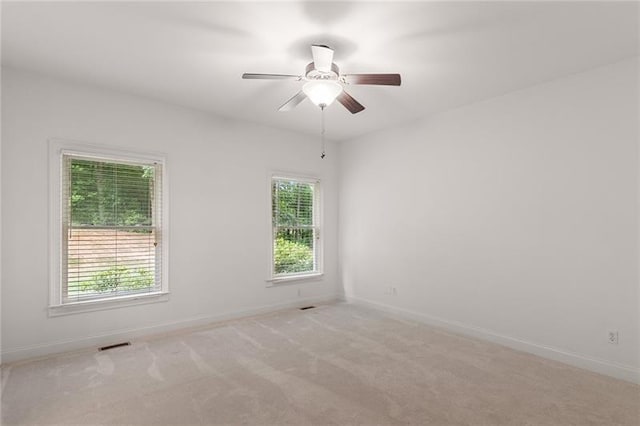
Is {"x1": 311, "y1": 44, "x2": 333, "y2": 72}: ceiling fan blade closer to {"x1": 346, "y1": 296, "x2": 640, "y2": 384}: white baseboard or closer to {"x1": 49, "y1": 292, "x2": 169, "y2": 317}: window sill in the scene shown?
{"x1": 49, "y1": 292, "x2": 169, "y2": 317}: window sill

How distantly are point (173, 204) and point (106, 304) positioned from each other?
1.26 meters

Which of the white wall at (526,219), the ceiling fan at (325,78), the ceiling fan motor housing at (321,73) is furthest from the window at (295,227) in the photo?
the ceiling fan motor housing at (321,73)

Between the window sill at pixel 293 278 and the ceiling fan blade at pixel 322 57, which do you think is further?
the window sill at pixel 293 278

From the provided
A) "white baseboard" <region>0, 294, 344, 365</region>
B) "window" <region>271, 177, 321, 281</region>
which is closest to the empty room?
"white baseboard" <region>0, 294, 344, 365</region>

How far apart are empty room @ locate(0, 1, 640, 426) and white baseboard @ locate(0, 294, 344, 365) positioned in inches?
0.7

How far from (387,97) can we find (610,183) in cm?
A: 221

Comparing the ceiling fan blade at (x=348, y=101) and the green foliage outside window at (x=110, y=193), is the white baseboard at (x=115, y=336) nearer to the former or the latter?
the green foliage outside window at (x=110, y=193)

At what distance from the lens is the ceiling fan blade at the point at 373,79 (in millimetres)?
2582

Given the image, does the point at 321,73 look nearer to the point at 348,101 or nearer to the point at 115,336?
the point at 348,101

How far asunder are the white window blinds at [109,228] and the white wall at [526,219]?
3.05 metres

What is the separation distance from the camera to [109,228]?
3.68m

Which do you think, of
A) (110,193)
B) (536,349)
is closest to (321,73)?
(110,193)

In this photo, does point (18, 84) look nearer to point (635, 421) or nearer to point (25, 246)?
point (25, 246)

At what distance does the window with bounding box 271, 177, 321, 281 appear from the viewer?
513 cm
